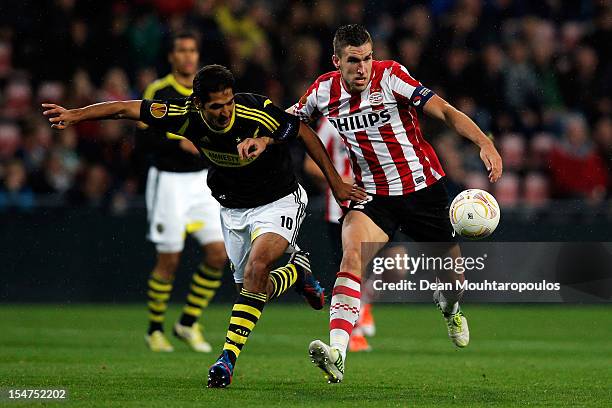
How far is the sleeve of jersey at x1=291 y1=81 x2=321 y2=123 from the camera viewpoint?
803 centimetres

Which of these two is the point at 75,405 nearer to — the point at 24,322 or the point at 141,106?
the point at 141,106

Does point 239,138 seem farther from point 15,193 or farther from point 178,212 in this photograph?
point 15,193

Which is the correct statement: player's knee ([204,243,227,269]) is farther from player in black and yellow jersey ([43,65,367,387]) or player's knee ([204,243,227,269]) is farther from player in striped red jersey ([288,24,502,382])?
player in striped red jersey ([288,24,502,382])

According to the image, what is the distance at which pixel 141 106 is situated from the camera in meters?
7.51

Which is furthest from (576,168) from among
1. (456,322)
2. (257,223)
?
(257,223)

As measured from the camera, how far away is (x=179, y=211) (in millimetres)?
10680

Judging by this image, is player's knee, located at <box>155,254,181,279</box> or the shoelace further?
player's knee, located at <box>155,254,181,279</box>

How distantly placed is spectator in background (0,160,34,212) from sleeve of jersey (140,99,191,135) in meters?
6.94

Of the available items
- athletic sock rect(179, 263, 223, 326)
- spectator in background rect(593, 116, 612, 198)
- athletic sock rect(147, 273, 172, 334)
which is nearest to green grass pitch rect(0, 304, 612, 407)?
athletic sock rect(147, 273, 172, 334)

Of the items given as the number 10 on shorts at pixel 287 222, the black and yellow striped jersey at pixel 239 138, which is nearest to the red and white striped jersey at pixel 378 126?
the black and yellow striped jersey at pixel 239 138

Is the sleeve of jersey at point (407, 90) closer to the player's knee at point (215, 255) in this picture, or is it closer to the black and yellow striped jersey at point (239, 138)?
the black and yellow striped jersey at point (239, 138)

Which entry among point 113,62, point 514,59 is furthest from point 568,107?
point 113,62

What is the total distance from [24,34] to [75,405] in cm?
1075

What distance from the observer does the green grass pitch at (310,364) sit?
6866 millimetres
